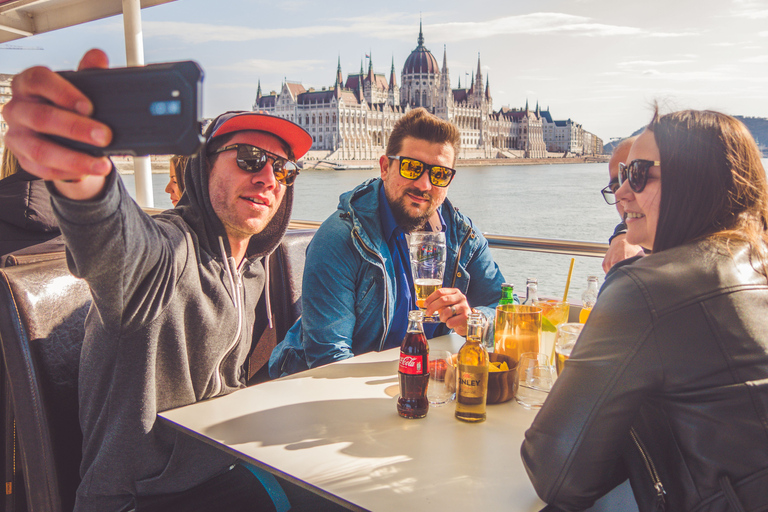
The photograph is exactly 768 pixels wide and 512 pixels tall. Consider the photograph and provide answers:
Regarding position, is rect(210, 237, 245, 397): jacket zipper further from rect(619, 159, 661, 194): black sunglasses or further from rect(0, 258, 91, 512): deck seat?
rect(619, 159, 661, 194): black sunglasses

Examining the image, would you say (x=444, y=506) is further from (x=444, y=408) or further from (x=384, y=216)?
(x=384, y=216)

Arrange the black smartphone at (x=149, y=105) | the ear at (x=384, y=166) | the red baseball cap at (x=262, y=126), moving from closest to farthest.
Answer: the black smartphone at (x=149, y=105), the red baseball cap at (x=262, y=126), the ear at (x=384, y=166)

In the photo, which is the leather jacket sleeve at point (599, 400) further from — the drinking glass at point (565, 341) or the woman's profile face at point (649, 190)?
the drinking glass at point (565, 341)

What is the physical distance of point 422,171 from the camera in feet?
6.32

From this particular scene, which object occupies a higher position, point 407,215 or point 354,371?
point 407,215

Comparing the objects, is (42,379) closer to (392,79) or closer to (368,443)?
(368,443)

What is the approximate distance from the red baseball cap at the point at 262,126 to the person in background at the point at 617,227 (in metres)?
0.94

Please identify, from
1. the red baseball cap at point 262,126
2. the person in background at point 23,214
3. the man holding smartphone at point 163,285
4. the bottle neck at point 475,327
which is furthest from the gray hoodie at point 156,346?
the person in background at point 23,214

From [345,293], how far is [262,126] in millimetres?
558

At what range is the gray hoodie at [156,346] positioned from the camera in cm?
99

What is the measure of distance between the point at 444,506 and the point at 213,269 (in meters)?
0.79

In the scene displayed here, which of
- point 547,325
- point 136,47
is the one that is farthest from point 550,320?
point 136,47

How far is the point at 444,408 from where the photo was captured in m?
1.19

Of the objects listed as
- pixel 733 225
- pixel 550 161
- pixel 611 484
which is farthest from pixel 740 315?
pixel 550 161
